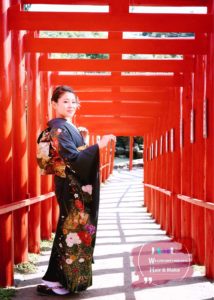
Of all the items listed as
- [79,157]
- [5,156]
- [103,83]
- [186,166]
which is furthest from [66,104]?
[103,83]

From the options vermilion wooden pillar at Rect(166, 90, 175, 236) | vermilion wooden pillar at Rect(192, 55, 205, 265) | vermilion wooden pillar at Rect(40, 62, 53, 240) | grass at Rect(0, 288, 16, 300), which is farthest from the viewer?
vermilion wooden pillar at Rect(166, 90, 175, 236)

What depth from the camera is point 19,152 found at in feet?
19.6

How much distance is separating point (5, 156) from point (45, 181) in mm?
3378

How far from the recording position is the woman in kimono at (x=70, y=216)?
15.2 ft

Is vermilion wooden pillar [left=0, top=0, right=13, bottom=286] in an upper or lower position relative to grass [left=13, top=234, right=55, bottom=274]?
upper

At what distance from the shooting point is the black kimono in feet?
15.2

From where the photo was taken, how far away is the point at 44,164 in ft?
15.3

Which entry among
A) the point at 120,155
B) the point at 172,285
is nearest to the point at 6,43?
the point at 172,285

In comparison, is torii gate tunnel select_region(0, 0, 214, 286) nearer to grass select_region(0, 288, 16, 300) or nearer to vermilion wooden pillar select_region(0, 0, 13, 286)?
vermilion wooden pillar select_region(0, 0, 13, 286)

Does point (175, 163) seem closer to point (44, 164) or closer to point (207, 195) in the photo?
point (207, 195)

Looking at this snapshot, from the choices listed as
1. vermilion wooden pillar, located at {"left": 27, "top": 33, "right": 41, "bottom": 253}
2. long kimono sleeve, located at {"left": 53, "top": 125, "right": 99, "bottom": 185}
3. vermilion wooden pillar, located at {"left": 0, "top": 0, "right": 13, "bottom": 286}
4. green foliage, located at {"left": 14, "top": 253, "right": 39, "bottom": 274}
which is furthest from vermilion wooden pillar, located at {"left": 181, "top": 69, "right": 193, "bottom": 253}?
vermilion wooden pillar, located at {"left": 0, "top": 0, "right": 13, "bottom": 286}

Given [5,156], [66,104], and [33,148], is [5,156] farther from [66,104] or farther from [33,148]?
[33,148]

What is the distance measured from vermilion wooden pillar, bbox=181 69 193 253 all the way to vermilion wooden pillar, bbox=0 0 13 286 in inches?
112

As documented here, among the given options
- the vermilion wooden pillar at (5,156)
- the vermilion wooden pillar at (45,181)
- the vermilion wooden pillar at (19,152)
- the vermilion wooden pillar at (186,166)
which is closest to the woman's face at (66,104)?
the vermilion wooden pillar at (5,156)
